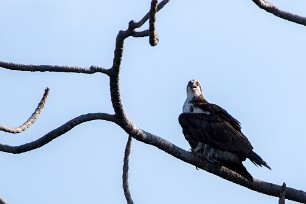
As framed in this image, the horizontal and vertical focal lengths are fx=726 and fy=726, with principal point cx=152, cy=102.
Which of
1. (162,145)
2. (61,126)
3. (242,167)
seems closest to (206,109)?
(242,167)

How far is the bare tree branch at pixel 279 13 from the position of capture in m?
6.75

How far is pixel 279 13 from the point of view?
6848 mm

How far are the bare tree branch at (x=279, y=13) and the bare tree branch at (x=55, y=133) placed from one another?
173 cm

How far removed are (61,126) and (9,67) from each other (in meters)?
0.89

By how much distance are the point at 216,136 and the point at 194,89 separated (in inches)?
90.1

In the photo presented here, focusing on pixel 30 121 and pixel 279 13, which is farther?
pixel 30 121

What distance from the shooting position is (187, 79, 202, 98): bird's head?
12.2 m

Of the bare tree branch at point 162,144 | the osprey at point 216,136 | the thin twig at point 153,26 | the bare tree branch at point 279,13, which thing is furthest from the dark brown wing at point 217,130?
the thin twig at point 153,26

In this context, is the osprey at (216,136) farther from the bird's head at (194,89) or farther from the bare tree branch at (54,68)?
the bare tree branch at (54,68)

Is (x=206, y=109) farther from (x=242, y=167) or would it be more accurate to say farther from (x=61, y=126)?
(x=61, y=126)

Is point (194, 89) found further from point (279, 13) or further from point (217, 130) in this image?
point (279, 13)

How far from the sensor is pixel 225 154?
388 inches

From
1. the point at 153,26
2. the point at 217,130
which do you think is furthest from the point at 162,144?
the point at 217,130

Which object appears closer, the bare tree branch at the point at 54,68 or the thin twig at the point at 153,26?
the thin twig at the point at 153,26
